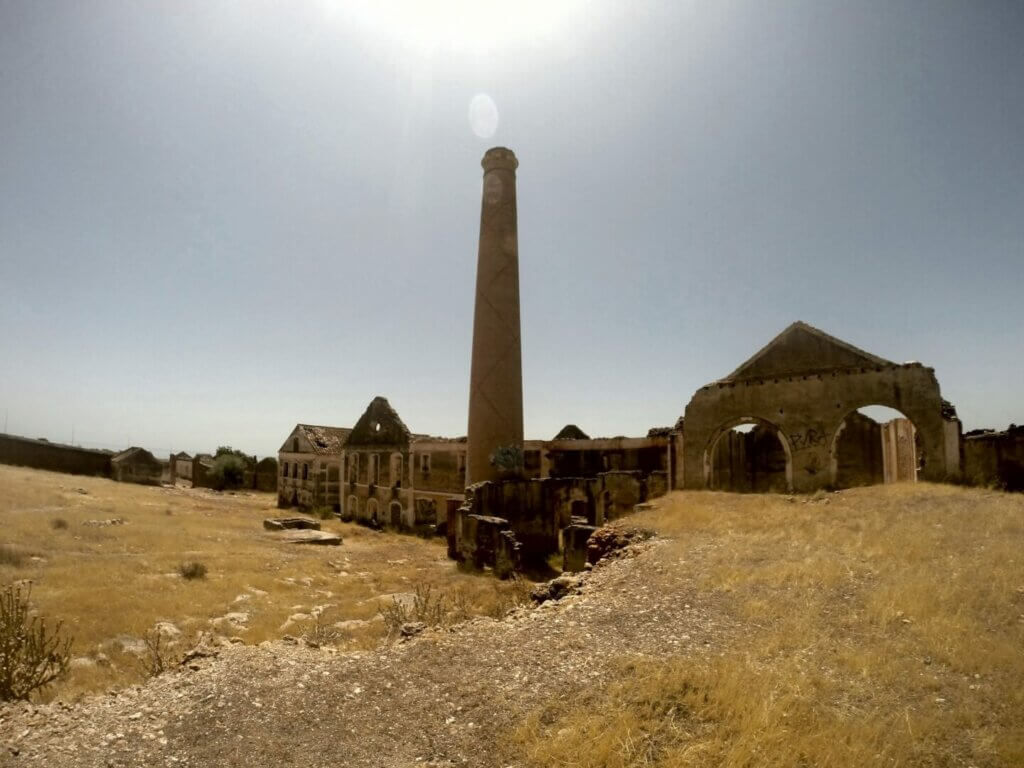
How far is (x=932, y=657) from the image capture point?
15.6 feet

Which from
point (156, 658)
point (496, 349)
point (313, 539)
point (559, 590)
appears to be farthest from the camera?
point (313, 539)

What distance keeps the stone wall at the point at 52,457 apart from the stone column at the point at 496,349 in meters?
32.6

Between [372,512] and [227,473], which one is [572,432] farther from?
[227,473]

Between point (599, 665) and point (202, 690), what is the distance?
12.4 feet

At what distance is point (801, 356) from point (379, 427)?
2062cm

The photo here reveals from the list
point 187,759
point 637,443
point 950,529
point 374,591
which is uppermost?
point 637,443

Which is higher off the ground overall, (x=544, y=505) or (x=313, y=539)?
(x=544, y=505)

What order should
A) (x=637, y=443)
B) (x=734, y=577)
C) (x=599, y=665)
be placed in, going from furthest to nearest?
(x=637, y=443)
(x=734, y=577)
(x=599, y=665)

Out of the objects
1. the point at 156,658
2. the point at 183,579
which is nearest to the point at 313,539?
the point at 183,579

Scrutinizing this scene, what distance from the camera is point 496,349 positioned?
2075 cm

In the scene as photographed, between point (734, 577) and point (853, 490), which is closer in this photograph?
point (734, 577)

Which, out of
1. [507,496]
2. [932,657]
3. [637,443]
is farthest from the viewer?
[637,443]

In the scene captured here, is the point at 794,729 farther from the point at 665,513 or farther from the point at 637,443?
the point at 637,443

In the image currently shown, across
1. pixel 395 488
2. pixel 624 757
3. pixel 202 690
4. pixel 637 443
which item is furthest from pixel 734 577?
pixel 395 488
